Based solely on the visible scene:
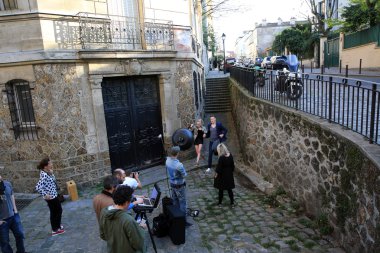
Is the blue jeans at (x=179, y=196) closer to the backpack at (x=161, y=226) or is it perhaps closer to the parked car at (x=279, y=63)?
the backpack at (x=161, y=226)

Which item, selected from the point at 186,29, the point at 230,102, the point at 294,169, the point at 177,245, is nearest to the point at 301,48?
the point at 230,102

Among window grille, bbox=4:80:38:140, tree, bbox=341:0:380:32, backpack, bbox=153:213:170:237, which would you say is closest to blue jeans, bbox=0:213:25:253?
backpack, bbox=153:213:170:237

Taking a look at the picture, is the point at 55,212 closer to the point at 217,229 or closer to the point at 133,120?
the point at 217,229

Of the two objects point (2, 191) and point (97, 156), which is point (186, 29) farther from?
point (2, 191)

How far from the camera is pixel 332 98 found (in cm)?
647

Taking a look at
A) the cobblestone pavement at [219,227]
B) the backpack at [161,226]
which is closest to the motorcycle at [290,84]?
the cobblestone pavement at [219,227]

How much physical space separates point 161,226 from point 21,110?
5.54 metres

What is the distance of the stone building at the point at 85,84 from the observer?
7.98 metres

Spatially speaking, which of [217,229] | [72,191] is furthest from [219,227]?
[72,191]

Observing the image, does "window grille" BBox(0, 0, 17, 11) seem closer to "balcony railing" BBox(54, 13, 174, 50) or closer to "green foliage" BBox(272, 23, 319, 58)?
"balcony railing" BBox(54, 13, 174, 50)

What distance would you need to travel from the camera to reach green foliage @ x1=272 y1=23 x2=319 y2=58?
109 ft

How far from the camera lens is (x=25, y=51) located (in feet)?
26.0

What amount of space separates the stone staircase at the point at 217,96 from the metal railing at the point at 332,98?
629cm

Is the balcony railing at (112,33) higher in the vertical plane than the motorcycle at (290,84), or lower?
higher
